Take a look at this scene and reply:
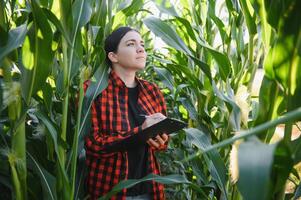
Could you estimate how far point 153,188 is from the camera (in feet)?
4.36

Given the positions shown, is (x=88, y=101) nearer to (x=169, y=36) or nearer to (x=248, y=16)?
(x=169, y=36)

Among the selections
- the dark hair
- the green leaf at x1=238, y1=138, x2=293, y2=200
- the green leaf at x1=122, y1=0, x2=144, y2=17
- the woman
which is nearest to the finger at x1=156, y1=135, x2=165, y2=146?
the woman

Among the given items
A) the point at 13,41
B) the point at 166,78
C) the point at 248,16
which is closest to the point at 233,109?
the point at 248,16

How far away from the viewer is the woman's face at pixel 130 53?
4.31 feet

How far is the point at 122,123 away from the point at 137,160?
0.46 ft

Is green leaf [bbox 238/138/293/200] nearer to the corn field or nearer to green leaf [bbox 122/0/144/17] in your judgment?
the corn field

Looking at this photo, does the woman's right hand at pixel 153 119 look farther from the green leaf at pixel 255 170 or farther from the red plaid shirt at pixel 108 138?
the green leaf at pixel 255 170

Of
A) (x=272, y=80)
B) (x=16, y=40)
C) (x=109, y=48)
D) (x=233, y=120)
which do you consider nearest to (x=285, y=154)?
(x=272, y=80)

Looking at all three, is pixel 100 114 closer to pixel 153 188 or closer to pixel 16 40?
pixel 153 188

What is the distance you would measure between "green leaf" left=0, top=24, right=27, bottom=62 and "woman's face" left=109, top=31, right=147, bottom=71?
→ 448mm

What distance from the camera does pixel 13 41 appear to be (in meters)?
0.88

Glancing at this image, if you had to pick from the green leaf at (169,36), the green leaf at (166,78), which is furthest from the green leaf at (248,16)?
the green leaf at (166,78)

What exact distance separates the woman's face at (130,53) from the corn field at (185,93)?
2.4 inches

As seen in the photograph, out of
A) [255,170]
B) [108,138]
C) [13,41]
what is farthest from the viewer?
[108,138]
